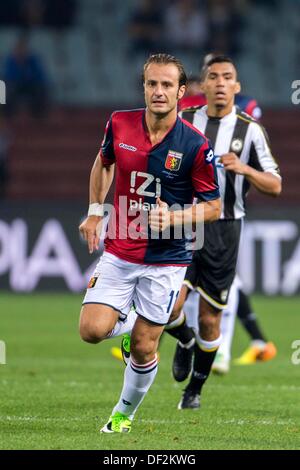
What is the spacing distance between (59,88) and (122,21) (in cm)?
179

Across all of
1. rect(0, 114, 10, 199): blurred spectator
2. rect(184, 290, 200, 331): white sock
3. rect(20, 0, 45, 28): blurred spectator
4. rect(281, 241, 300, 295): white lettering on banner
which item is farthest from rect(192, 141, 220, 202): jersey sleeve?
rect(20, 0, 45, 28): blurred spectator

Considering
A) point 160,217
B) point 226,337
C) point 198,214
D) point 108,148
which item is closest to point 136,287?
point 198,214

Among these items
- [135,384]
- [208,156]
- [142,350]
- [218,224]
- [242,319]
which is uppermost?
[208,156]

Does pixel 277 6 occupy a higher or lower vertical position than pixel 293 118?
higher

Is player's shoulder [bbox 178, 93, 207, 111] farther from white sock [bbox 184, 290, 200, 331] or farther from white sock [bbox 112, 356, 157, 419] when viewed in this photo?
white sock [bbox 112, 356, 157, 419]

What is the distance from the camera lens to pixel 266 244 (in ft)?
54.4

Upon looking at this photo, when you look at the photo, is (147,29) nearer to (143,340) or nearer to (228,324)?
(228,324)

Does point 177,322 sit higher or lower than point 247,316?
higher

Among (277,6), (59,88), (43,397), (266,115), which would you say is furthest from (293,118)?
(43,397)

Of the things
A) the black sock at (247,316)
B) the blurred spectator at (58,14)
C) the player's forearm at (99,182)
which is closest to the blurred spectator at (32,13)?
the blurred spectator at (58,14)

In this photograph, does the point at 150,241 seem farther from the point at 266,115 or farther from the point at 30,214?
the point at 266,115

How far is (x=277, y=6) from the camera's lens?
22.1 m

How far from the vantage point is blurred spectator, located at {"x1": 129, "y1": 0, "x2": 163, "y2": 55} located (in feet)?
68.0

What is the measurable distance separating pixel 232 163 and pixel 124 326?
134cm
